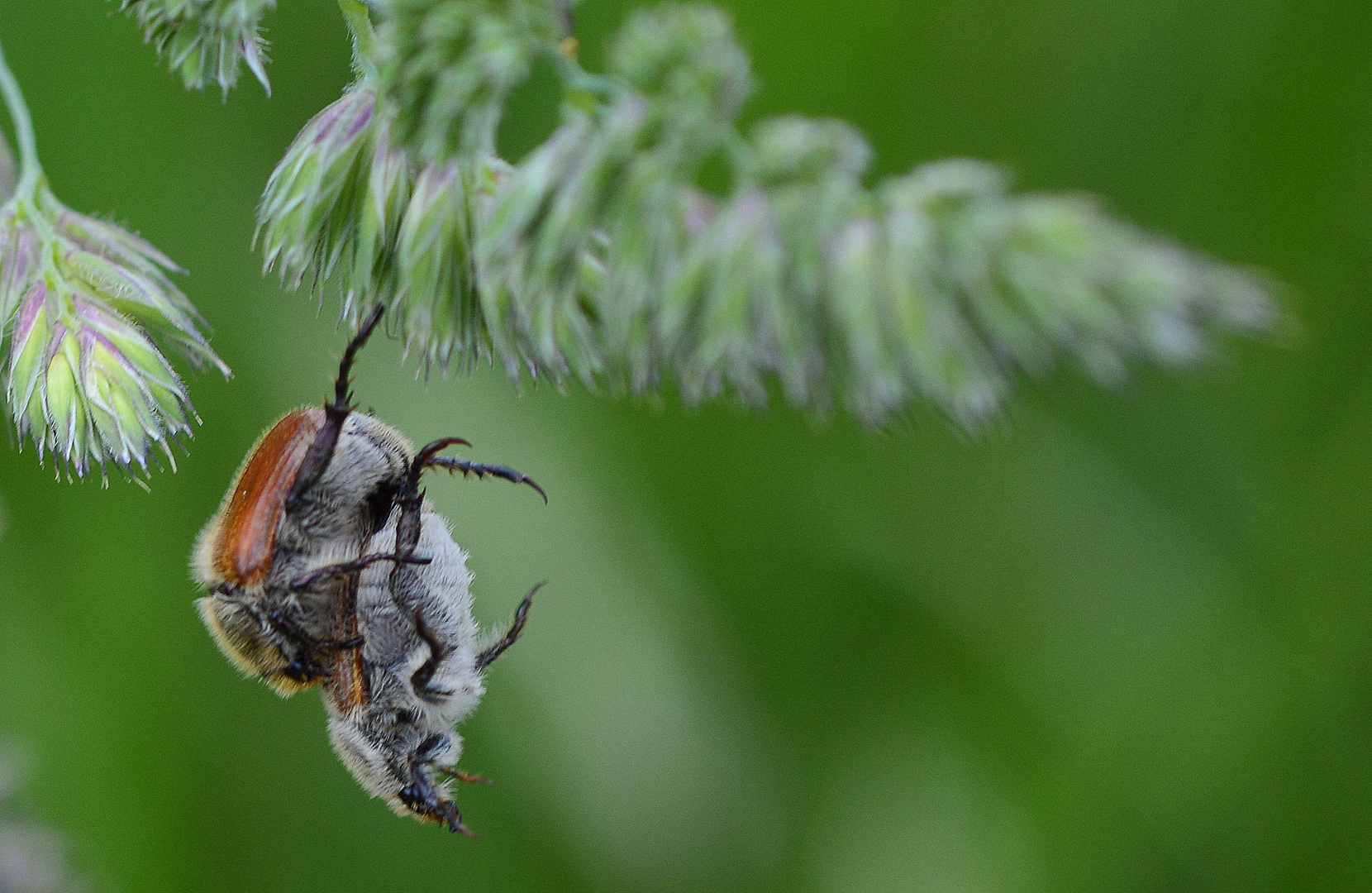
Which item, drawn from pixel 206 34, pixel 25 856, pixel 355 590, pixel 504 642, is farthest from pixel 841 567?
pixel 206 34

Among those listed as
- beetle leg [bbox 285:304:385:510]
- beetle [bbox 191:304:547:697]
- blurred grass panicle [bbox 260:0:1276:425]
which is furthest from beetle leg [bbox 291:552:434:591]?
blurred grass panicle [bbox 260:0:1276:425]

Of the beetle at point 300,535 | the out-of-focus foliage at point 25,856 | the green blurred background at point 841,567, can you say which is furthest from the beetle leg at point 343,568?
the green blurred background at point 841,567

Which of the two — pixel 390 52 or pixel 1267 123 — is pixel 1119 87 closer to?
pixel 1267 123

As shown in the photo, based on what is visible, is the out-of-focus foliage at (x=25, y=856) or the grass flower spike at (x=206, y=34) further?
the out-of-focus foliage at (x=25, y=856)

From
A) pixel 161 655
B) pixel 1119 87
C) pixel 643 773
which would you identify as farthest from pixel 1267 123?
pixel 161 655

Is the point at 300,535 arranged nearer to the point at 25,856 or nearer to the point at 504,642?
the point at 504,642

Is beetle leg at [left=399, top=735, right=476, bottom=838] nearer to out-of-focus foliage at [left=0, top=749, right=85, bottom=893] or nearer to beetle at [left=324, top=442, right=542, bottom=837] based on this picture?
beetle at [left=324, top=442, right=542, bottom=837]

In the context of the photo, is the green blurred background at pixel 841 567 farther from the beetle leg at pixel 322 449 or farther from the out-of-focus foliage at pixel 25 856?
the beetle leg at pixel 322 449
